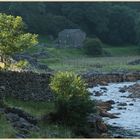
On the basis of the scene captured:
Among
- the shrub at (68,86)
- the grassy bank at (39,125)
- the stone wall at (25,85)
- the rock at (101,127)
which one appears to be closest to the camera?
the grassy bank at (39,125)

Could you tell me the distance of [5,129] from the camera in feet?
92.8

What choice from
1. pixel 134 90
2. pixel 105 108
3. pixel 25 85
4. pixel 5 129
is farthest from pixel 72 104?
pixel 134 90

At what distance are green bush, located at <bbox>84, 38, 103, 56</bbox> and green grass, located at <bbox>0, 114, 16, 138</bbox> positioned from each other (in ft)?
281

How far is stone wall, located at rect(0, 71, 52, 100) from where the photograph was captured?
1542 inches

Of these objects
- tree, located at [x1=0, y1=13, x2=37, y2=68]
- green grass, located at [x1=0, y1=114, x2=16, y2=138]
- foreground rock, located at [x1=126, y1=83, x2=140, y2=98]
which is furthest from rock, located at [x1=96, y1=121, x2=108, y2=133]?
foreground rock, located at [x1=126, y1=83, x2=140, y2=98]

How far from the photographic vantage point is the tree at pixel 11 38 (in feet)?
147

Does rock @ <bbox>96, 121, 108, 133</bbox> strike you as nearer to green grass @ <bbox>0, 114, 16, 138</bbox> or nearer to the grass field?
green grass @ <bbox>0, 114, 16, 138</bbox>

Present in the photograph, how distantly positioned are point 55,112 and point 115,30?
10925 centimetres

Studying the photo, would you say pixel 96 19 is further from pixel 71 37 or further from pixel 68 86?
pixel 68 86

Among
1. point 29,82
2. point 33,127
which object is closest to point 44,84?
point 29,82

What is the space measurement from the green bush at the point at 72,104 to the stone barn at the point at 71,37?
9120cm

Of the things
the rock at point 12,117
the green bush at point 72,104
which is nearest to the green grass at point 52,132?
the green bush at point 72,104

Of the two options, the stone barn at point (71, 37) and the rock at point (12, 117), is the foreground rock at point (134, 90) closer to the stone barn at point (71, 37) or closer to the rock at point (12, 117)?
the rock at point (12, 117)

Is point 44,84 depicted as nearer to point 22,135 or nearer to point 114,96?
point 22,135
